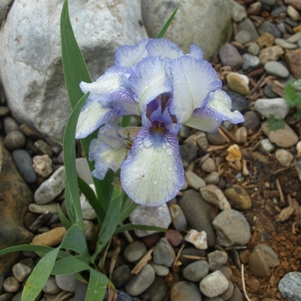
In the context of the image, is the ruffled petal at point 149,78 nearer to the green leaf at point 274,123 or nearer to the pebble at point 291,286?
the pebble at point 291,286

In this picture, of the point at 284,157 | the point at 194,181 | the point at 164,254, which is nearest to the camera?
the point at 164,254

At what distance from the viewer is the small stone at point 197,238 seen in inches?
74.7

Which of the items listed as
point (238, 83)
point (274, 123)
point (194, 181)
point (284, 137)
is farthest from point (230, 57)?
point (194, 181)

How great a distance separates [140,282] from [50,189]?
679mm

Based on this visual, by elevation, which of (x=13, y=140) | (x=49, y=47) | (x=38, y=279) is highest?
(x=49, y=47)

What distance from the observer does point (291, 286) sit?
176 cm

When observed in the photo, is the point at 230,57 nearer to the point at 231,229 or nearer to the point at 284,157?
the point at 284,157

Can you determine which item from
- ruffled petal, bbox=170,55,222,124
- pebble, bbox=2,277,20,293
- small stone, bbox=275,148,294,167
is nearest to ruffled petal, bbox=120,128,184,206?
ruffled petal, bbox=170,55,222,124

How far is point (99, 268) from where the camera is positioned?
176 centimetres

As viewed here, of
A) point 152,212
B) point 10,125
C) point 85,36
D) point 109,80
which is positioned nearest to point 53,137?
point 10,125

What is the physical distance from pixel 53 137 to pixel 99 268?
871mm

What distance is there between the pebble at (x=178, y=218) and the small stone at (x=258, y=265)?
15.1 inches

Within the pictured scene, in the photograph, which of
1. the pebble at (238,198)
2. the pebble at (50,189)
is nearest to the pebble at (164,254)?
the pebble at (238,198)

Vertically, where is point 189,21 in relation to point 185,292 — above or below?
above
